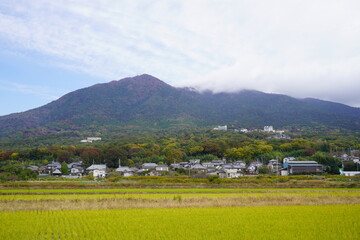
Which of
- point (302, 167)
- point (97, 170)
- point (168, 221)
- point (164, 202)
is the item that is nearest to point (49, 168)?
point (97, 170)

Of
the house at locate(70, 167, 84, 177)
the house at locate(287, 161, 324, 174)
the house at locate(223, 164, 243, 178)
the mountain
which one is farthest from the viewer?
the mountain

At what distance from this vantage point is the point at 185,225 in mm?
10680

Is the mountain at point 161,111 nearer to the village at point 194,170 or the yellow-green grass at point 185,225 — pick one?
the village at point 194,170

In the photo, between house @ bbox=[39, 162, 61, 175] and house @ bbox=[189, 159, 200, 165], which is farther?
house @ bbox=[189, 159, 200, 165]

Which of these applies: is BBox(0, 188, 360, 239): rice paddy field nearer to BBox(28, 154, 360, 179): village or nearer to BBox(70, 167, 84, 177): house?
BBox(28, 154, 360, 179): village

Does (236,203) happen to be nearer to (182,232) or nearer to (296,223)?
(296,223)

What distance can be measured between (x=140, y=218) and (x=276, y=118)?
14065cm

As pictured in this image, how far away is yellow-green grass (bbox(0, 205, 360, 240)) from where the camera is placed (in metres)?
9.13

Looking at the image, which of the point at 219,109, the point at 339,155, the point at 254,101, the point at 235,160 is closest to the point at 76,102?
the point at 219,109

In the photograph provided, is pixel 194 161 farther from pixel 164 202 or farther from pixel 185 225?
pixel 185 225

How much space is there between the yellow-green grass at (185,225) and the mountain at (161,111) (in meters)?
108

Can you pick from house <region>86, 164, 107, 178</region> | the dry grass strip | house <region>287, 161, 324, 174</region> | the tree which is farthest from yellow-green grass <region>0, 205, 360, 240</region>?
the tree

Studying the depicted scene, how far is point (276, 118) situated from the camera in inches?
5689

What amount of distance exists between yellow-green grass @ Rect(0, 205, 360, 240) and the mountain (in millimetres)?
108052
